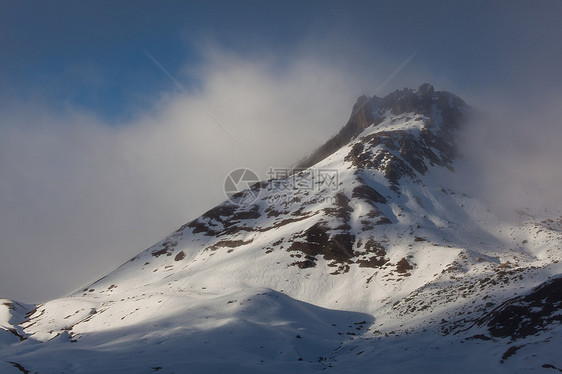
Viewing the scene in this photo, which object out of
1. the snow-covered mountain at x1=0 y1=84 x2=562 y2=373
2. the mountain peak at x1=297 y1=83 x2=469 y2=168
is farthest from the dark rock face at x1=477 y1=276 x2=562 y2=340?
the mountain peak at x1=297 y1=83 x2=469 y2=168

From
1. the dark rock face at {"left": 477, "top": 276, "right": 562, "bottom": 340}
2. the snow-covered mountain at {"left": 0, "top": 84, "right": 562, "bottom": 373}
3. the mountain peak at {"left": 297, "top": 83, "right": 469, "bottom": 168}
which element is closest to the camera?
the dark rock face at {"left": 477, "top": 276, "right": 562, "bottom": 340}

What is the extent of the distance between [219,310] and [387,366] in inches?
819

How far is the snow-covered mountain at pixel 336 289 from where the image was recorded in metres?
18.9

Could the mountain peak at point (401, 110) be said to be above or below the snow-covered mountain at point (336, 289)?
above

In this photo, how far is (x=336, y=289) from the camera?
53.8 m

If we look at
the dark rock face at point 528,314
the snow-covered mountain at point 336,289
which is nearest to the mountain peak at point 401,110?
the snow-covered mountain at point 336,289

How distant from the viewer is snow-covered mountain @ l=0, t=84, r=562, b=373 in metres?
18.9

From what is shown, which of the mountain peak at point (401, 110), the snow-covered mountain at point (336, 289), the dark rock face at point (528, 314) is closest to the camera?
the dark rock face at point (528, 314)

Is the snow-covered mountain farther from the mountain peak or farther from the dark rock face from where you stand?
the mountain peak

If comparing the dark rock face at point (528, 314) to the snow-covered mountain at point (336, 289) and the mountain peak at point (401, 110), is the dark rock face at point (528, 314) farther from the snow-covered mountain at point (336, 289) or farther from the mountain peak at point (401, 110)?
the mountain peak at point (401, 110)

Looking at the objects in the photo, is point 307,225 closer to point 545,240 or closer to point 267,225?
point 267,225

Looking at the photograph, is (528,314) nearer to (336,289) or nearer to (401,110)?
(336,289)

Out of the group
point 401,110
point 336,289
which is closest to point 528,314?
point 336,289

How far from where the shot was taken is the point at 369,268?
59.1 meters
